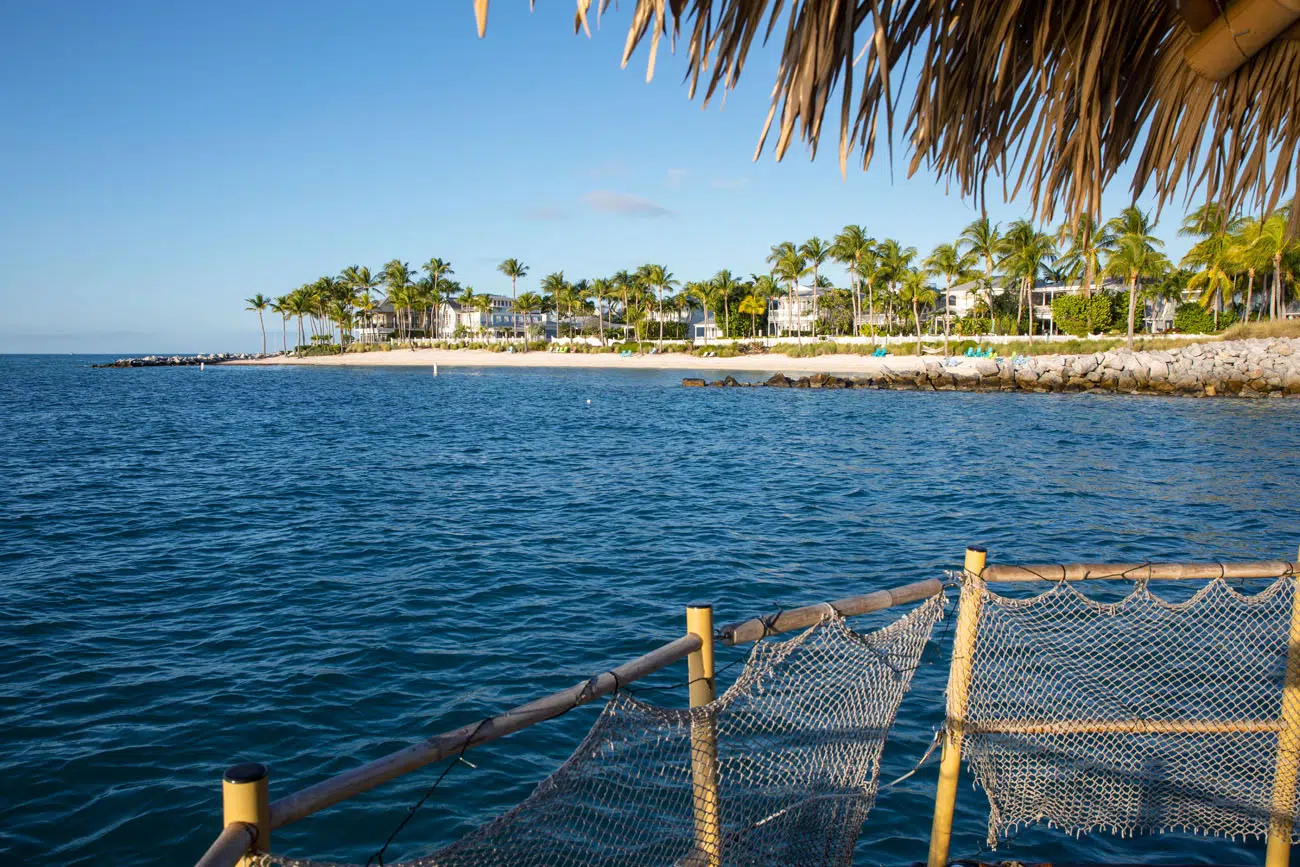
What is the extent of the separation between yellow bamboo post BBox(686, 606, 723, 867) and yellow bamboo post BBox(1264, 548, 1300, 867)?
3.02m

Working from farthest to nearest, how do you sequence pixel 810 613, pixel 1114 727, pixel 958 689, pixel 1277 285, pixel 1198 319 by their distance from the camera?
pixel 1198 319
pixel 1277 285
pixel 1114 727
pixel 958 689
pixel 810 613

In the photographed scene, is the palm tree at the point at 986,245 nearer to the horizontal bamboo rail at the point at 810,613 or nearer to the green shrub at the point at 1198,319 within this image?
the green shrub at the point at 1198,319

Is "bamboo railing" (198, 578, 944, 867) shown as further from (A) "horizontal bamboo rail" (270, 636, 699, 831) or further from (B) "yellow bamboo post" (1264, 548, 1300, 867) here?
(B) "yellow bamboo post" (1264, 548, 1300, 867)

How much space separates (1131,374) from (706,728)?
177 feet

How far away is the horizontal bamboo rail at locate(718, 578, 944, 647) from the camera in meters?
3.49

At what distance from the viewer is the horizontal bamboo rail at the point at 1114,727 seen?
4.29 metres

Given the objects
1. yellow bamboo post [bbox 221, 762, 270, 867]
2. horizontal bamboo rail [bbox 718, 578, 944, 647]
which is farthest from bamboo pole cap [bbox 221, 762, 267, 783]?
horizontal bamboo rail [bbox 718, 578, 944, 647]

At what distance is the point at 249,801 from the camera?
2.13 meters

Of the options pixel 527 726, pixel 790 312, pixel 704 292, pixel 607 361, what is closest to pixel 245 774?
pixel 527 726

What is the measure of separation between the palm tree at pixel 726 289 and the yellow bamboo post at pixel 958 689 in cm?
10267

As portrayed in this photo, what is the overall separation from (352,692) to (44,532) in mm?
11573

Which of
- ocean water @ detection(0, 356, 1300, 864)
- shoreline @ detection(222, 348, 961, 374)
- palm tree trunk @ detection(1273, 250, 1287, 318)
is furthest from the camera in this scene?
shoreline @ detection(222, 348, 961, 374)

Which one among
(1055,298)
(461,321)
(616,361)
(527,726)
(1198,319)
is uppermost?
(461,321)

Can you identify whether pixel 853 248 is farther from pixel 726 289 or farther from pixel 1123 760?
pixel 1123 760
